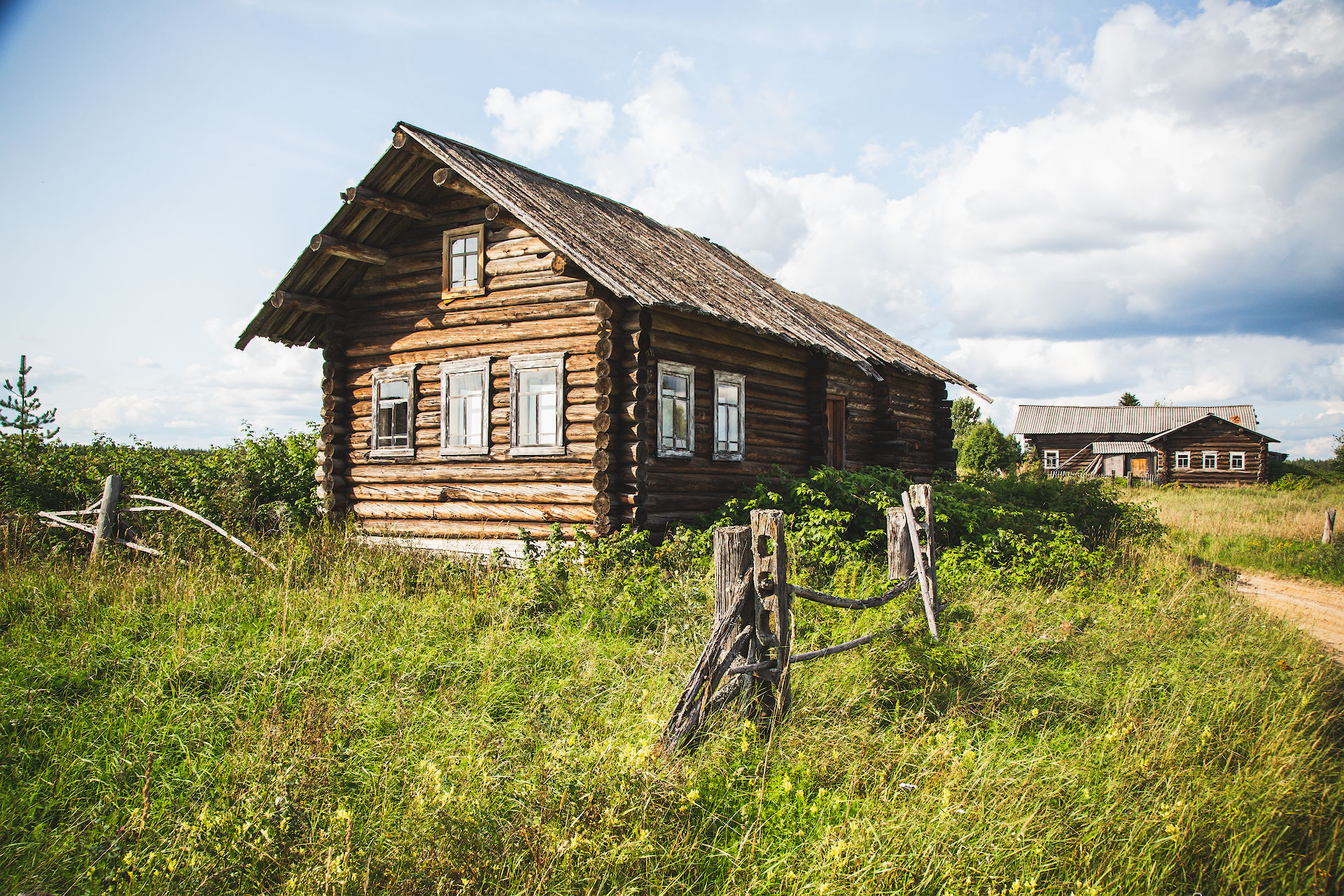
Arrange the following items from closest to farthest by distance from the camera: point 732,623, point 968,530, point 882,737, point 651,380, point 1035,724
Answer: point 732,623, point 882,737, point 1035,724, point 651,380, point 968,530

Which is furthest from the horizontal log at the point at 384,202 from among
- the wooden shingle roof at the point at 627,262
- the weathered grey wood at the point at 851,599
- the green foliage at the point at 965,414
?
the green foliage at the point at 965,414

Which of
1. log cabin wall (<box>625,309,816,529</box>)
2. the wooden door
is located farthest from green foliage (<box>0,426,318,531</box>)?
the wooden door

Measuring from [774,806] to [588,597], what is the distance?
3887 mm

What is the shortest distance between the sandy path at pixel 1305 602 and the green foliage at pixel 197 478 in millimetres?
A: 14302

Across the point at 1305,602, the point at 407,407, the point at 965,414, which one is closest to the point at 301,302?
→ the point at 407,407

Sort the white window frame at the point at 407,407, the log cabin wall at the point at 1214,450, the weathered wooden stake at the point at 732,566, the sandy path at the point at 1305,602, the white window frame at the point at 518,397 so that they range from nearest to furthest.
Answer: the weathered wooden stake at the point at 732,566 < the sandy path at the point at 1305,602 < the white window frame at the point at 518,397 < the white window frame at the point at 407,407 < the log cabin wall at the point at 1214,450

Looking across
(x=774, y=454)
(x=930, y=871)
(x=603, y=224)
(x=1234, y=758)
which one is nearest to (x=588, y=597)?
(x=930, y=871)

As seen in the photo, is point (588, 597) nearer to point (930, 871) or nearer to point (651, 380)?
point (651, 380)

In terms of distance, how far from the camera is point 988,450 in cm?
4116

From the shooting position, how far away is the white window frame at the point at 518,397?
407 inches

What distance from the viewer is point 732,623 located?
4.09 metres

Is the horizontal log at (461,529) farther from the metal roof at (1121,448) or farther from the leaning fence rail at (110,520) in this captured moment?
the metal roof at (1121,448)

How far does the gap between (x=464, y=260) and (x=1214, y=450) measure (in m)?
42.9

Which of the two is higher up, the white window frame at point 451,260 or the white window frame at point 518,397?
the white window frame at point 451,260
